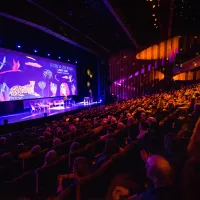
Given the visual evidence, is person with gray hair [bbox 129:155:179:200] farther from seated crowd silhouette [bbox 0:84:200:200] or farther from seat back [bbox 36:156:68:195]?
seat back [bbox 36:156:68:195]

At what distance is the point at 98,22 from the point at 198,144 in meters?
12.6

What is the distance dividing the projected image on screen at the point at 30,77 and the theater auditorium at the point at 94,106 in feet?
0.22

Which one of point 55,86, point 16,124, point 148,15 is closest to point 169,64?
point 148,15

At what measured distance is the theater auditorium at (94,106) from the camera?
2758 mm

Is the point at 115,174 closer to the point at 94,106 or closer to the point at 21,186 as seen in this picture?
the point at 21,186

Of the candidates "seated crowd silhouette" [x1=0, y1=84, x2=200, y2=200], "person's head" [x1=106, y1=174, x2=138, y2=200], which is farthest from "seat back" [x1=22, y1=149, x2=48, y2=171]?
"person's head" [x1=106, y1=174, x2=138, y2=200]

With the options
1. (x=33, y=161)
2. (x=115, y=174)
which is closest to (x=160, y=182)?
(x=115, y=174)

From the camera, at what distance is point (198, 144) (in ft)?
10.8

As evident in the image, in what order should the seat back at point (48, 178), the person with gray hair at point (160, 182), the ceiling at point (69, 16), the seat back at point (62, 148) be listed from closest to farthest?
the person with gray hair at point (160, 182), the seat back at point (48, 178), the seat back at point (62, 148), the ceiling at point (69, 16)

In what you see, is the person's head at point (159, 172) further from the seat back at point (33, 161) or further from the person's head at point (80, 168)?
the seat back at point (33, 161)

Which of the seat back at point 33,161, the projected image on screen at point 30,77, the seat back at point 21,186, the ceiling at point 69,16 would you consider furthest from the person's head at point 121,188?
the projected image on screen at point 30,77

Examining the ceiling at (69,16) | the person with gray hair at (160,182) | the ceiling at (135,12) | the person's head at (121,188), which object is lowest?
the person's head at (121,188)

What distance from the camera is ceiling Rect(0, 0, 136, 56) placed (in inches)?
407

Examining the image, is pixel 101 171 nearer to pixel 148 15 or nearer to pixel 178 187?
pixel 178 187
